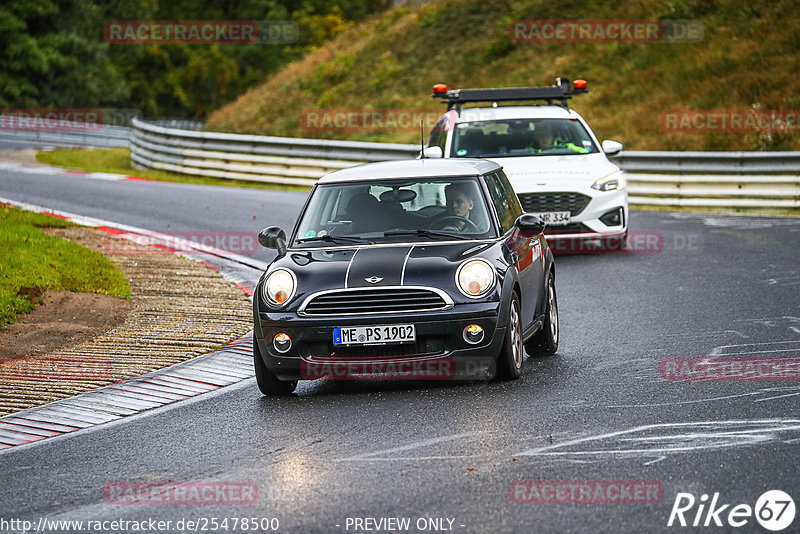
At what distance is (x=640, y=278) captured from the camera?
548 inches

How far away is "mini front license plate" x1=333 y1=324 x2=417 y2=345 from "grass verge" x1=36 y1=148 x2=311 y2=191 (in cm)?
1799

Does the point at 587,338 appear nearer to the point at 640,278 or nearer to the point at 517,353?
the point at 517,353

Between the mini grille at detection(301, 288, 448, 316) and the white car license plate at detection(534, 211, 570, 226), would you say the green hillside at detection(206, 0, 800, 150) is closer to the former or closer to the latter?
the white car license plate at detection(534, 211, 570, 226)

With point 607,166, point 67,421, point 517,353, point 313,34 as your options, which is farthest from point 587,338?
point 313,34

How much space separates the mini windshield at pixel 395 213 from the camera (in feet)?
30.3

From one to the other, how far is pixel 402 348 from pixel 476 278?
687 millimetres

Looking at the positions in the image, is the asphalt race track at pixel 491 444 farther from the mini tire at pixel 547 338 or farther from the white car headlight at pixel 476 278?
the white car headlight at pixel 476 278

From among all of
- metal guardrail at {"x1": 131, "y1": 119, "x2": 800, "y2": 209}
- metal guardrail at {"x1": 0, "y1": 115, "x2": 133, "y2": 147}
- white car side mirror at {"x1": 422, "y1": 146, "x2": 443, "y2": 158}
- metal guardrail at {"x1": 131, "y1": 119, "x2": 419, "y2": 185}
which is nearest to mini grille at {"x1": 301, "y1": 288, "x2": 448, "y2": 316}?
white car side mirror at {"x1": 422, "y1": 146, "x2": 443, "y2": 158}

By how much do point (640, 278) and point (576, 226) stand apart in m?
1.94

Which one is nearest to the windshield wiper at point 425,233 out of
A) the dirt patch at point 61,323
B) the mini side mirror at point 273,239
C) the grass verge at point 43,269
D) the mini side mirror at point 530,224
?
the mini side mirror at point 530,224

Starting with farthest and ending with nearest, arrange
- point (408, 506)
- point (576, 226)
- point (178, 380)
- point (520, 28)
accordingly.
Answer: point (520, 28) < point (576, 226) < point (178, 380) < point (408, 506)

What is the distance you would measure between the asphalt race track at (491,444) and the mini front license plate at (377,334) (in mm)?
402

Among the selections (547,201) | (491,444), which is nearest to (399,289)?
(491,444)

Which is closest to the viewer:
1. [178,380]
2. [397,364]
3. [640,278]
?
[397,364]
